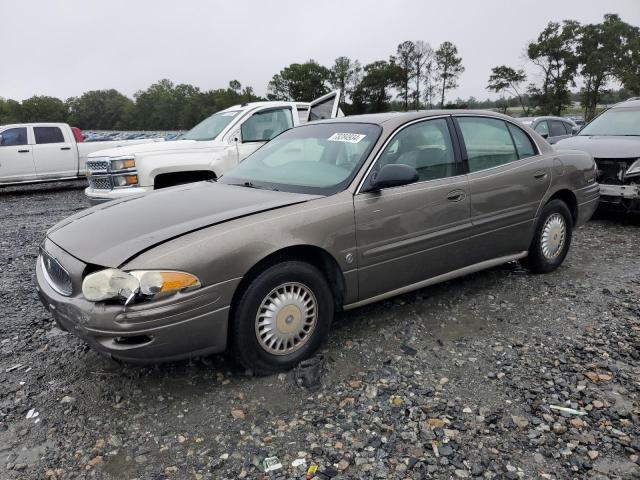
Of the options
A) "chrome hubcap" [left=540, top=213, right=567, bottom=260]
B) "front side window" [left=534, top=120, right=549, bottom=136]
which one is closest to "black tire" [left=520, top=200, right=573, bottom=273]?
"chrome hubcap" [left=540, top=213, right=567, bottom=260]

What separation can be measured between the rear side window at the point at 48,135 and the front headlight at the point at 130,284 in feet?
39.9

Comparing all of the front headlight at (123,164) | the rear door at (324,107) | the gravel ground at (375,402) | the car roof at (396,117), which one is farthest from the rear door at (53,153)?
the car roof at (396,117)

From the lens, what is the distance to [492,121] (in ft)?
14.8

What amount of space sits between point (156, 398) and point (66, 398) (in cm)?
54

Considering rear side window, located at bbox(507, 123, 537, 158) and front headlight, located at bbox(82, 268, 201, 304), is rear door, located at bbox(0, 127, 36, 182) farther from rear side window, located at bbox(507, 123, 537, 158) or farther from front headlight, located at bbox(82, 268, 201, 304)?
rear side window, located at bbox(507, 123, 537, 158)

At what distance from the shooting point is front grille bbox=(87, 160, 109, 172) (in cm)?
690

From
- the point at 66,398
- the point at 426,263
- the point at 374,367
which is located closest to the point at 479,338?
the point at 426,263

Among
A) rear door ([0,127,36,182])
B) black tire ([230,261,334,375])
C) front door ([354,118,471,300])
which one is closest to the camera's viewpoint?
black tire ([230,261,334,375])

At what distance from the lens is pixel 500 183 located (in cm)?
422

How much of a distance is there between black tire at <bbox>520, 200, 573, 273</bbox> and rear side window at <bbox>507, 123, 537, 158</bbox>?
0.54 metres

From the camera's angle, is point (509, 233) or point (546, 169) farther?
point (546, 169)

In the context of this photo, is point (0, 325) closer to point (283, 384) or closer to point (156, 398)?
point (156, 398)

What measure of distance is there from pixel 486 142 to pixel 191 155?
4290mm

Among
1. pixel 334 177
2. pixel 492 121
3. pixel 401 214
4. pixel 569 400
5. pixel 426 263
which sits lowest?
pixel 569 400
